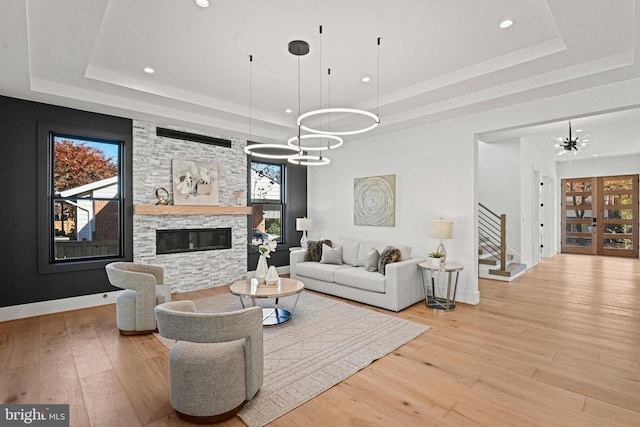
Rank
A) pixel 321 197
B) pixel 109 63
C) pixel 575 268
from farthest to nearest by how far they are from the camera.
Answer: pixel 575 268 < pixel 321 197 < pixel 109 63

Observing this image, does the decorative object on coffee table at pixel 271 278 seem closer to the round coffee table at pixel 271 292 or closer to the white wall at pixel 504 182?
the round coffee table at pixel 271 292

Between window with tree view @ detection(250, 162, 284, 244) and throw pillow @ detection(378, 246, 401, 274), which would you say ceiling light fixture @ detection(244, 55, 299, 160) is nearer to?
window with tree view @ detection(250, 162, 284, 244)

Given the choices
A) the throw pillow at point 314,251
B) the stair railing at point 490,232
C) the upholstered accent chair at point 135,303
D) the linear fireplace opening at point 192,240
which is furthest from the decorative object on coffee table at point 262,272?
the stair railing at point 490,232

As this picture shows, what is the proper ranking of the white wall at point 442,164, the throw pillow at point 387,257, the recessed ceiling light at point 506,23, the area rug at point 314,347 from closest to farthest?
the area rug at point 314,347
the recessed ceiling light at point 506,23
the white wall at point 442,164
the throw pillow at point 387,257

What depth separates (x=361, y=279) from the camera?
4.82 m

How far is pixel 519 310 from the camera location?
455cm

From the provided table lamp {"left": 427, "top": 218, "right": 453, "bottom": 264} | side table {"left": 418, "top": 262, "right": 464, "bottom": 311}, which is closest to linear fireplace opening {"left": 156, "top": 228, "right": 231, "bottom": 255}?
side table {"left": 418, "top": 262, "right": 464, "bottom": 311}

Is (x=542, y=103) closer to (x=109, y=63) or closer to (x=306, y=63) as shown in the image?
(x=306, y=63)

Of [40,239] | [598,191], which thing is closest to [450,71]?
[40,239]

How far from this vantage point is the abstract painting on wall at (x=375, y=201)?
5820 millimetres

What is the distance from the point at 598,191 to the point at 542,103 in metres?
8.26

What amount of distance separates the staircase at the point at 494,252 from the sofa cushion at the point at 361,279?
3.30 m

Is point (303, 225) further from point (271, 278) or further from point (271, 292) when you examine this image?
point (271, 292)

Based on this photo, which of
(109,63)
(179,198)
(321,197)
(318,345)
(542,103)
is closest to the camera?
(318,345)
